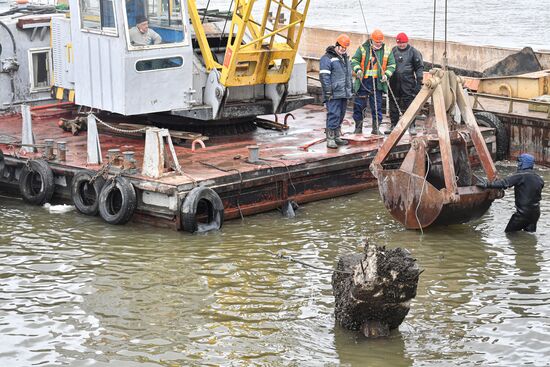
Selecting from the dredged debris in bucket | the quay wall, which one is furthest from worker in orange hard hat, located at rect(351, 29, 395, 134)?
the dredged debris in bucket

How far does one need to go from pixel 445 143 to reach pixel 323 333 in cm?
339

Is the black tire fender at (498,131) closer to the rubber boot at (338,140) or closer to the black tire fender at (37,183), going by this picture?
the rubber boot at (338,140)

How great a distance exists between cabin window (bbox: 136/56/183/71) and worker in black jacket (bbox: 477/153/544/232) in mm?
4448

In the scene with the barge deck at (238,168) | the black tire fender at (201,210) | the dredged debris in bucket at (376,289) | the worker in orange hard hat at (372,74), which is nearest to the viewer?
the dredged debris in bucket at (376,289)

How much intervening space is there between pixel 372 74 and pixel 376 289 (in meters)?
6.46

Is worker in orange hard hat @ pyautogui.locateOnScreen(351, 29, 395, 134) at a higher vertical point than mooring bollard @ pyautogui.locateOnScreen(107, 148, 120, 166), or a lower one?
higher

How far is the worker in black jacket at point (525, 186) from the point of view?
38.3 ft

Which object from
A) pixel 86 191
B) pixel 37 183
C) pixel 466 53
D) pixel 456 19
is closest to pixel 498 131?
pixel 466 53

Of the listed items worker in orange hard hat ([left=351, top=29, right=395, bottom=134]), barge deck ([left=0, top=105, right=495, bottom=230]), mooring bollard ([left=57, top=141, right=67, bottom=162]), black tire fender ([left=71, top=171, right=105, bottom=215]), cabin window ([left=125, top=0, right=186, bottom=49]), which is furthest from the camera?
worker in orange hard hat ([left=351, top=29, right=395, bottom=134])

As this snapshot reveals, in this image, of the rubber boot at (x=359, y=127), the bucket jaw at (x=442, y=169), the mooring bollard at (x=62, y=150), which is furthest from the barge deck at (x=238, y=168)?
the bucket jaw at (x=442, y=169)

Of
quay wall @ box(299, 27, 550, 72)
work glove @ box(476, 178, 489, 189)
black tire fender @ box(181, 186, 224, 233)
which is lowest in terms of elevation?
black tire fender @ box(181, 186, 224, 233)

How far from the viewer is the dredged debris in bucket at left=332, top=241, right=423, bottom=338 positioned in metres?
8.76

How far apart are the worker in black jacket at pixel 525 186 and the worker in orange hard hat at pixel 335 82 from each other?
2.93 m

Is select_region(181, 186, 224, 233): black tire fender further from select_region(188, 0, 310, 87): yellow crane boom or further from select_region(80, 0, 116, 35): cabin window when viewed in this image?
select_region(80, 0, 116, 35): cabin window
